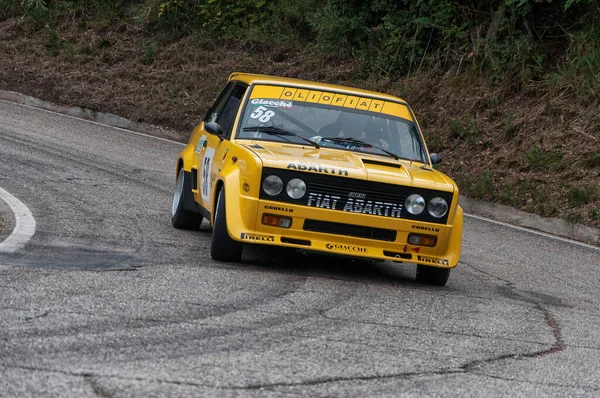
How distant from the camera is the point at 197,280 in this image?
7898 mm

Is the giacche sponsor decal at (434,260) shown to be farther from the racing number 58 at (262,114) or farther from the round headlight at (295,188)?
the racing number 58 at (262,114)

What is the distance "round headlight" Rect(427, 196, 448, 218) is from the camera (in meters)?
8.80

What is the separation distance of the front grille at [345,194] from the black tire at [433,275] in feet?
2.21

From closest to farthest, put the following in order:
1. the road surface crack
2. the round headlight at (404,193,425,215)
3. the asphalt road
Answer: the asphalt road → the road surface crack → the round headlight at (404,193,425,215)

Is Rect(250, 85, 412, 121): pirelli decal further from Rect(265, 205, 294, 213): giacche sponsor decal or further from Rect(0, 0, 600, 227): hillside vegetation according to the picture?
Rect(0, 0, 600, 227): hillside vegetation

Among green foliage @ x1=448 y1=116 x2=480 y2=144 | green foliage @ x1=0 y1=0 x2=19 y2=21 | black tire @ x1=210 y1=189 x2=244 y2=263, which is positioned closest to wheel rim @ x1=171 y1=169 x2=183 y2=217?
black tire @ x1=210 y1=189 x2=244 y2=263

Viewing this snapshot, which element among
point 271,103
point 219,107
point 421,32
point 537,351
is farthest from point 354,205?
point 421,32

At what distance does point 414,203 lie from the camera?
344 inches

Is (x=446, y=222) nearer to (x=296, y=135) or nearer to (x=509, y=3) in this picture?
(x=296, y=135)

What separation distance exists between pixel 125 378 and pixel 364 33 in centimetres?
1928

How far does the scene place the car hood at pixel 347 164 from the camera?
8.62m

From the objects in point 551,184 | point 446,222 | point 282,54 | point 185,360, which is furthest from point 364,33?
point 185,360

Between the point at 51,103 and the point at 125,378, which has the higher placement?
the point at 125,378

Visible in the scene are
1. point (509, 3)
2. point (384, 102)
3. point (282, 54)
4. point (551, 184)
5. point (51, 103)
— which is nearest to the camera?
point (384, 102)
